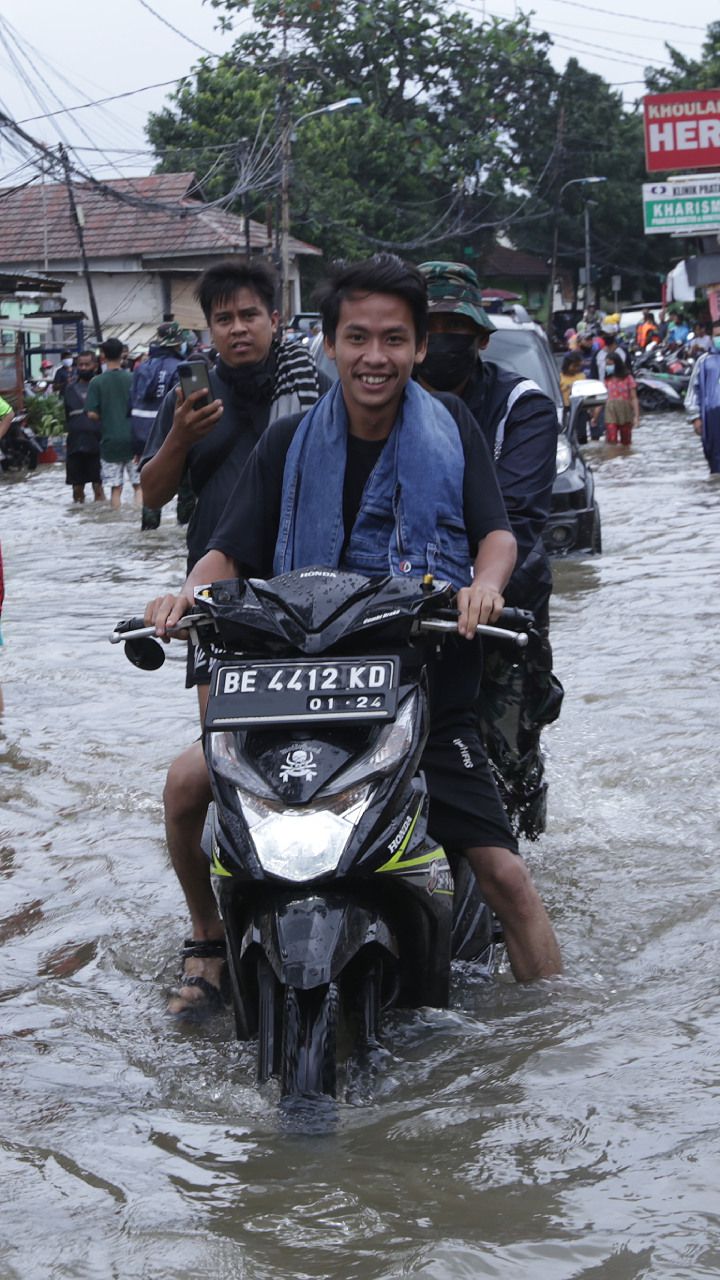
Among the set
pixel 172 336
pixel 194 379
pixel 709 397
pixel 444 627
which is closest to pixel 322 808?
pixel 444 627

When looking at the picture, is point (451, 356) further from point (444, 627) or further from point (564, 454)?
point (564, 454)

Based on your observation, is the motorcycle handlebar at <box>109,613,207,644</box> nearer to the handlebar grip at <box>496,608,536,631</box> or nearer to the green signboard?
the handlebar grip at <box>496,608,536,631</box>

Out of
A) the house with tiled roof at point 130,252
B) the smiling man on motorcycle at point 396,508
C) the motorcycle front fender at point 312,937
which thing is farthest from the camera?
the house with tiled roof at point 130,252

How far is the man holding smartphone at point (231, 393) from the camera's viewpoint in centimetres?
491

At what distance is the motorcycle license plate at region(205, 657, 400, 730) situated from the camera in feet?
11.3

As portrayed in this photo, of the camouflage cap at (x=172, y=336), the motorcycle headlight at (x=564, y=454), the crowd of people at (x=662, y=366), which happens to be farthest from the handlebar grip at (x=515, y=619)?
the camouflage cap at (x=172, y=336)

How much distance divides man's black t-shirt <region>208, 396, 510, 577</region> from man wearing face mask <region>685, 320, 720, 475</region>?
14.6m

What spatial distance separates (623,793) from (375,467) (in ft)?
9.77

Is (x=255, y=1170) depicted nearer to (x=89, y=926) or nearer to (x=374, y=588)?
(x=374, y=588)

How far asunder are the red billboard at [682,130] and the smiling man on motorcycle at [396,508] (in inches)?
1578

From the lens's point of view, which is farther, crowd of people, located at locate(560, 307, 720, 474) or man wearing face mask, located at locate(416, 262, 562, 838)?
crowd of people, located at locate(560, 307, 720, 474)

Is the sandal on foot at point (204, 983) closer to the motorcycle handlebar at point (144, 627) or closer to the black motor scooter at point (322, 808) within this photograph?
the black motor scooter at point (322, 808)

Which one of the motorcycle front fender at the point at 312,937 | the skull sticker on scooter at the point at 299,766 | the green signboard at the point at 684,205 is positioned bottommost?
the motorcycle front fender at the point at 312,937

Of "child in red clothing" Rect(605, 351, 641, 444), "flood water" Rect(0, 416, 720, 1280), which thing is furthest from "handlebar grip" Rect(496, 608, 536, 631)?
"child in red clothing" Rect(605, 351, 641, 444)
